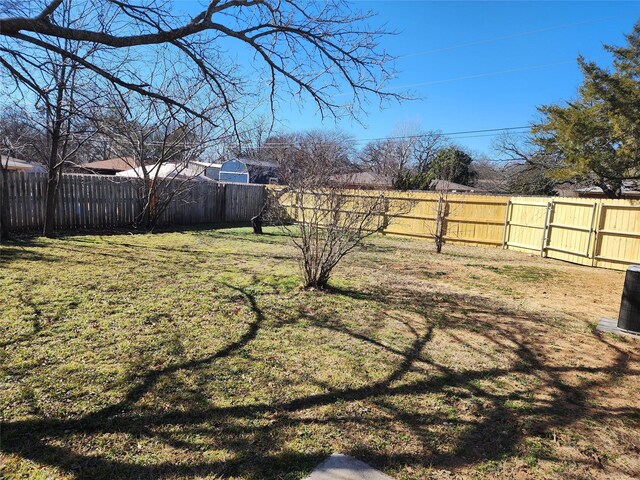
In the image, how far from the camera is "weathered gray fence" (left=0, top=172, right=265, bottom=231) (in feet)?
31.3

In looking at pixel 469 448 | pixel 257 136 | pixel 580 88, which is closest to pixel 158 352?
pixel 469 448

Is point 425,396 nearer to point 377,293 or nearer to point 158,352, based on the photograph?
point 158,352

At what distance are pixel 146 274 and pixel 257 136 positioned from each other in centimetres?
629

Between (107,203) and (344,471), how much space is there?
11.8m

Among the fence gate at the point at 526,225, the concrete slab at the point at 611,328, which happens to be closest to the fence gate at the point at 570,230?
the fence gate at the point at 526,225

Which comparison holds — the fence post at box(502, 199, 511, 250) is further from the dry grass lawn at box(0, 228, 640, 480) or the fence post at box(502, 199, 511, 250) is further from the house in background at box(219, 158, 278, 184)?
the house in background at box(219, 158, 278, 184)

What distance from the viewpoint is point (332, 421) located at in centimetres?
259

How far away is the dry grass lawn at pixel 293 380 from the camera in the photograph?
2234 mm

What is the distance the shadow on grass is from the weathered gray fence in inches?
341

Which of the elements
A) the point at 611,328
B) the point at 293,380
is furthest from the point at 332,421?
the point at 611,328

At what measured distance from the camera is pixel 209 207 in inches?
620

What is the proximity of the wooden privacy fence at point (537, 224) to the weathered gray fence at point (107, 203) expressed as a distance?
6.30 m

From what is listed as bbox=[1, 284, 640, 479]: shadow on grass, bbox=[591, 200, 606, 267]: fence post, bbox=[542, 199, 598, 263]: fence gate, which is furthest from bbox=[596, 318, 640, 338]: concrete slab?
bbox=[542, 199, 598, 263]: fence gate

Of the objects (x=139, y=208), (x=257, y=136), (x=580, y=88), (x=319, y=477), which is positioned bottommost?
(x=319, y=477)
